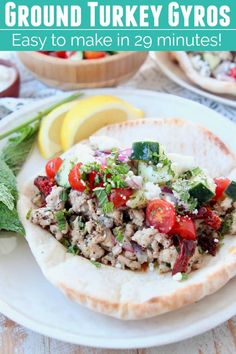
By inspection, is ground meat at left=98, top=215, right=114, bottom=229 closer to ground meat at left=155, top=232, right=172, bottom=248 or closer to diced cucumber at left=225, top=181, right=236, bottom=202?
ground meat at left=155, top=232, right=172, bottom=248

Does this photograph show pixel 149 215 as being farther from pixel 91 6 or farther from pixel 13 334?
pixel 91 6

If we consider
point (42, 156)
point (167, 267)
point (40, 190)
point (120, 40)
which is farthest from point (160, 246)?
point (120, 40)

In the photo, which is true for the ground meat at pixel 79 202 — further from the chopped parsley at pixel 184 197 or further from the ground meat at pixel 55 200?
the chopped parsley at pixel 184 197

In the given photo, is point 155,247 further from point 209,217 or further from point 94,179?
point 94,179

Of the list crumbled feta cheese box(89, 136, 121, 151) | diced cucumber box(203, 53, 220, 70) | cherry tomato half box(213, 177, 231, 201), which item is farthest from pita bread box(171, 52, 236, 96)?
cherry tomato half box(213, 177, 231, 201)

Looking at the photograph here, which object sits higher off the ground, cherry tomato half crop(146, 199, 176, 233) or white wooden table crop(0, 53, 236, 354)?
cherry tomato half crop(146, 199, 176, 233)

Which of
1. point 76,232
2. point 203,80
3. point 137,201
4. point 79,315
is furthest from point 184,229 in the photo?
point 203,80

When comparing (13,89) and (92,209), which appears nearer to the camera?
(92,209)

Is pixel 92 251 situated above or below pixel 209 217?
below
